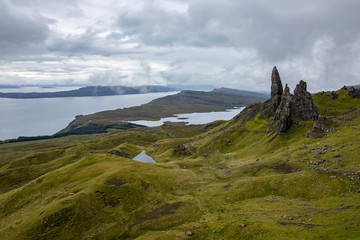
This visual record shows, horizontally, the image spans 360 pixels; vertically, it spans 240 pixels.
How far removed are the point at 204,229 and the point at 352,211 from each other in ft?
94.1

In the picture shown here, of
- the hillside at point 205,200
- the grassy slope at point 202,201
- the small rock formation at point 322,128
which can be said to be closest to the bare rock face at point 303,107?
the small rock formation at point 322,128

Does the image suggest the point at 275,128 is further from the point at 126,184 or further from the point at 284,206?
the point at 126,184

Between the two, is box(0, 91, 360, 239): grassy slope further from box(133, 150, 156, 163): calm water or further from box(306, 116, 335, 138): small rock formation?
box(133, 150, 156, 163): calm water

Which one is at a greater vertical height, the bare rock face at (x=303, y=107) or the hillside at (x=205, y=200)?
the bare rock face at (x=303, y=107)

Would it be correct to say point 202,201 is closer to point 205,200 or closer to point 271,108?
point 205,200

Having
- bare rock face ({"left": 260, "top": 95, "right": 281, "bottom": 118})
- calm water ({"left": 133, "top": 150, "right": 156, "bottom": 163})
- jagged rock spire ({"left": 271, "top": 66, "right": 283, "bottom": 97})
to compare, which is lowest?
calm water ({"left": 133, "top": 150, "right": 156, "bottom": 163})

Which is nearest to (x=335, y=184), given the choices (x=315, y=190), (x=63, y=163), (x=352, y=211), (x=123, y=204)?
(x=315, y=190)

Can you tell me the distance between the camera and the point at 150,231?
49969 mm

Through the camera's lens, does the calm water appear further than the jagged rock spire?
No

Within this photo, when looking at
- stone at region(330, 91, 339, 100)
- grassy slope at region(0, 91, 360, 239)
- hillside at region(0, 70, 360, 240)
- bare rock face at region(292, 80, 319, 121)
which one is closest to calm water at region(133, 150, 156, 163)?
hillside at region(0, 70, 360, 240)

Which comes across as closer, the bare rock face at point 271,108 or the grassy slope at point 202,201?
the grassy slope at point 202,201

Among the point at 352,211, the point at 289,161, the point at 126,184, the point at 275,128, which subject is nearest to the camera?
the point at 352,211

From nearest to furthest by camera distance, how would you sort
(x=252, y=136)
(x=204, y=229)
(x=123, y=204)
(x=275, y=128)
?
(x=204, y=229) < (x=123, y=204) < (x=275, y=128) < (x=252, y=136)

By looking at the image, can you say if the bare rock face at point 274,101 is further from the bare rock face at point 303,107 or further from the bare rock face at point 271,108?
the bare rock face at point 303,107
